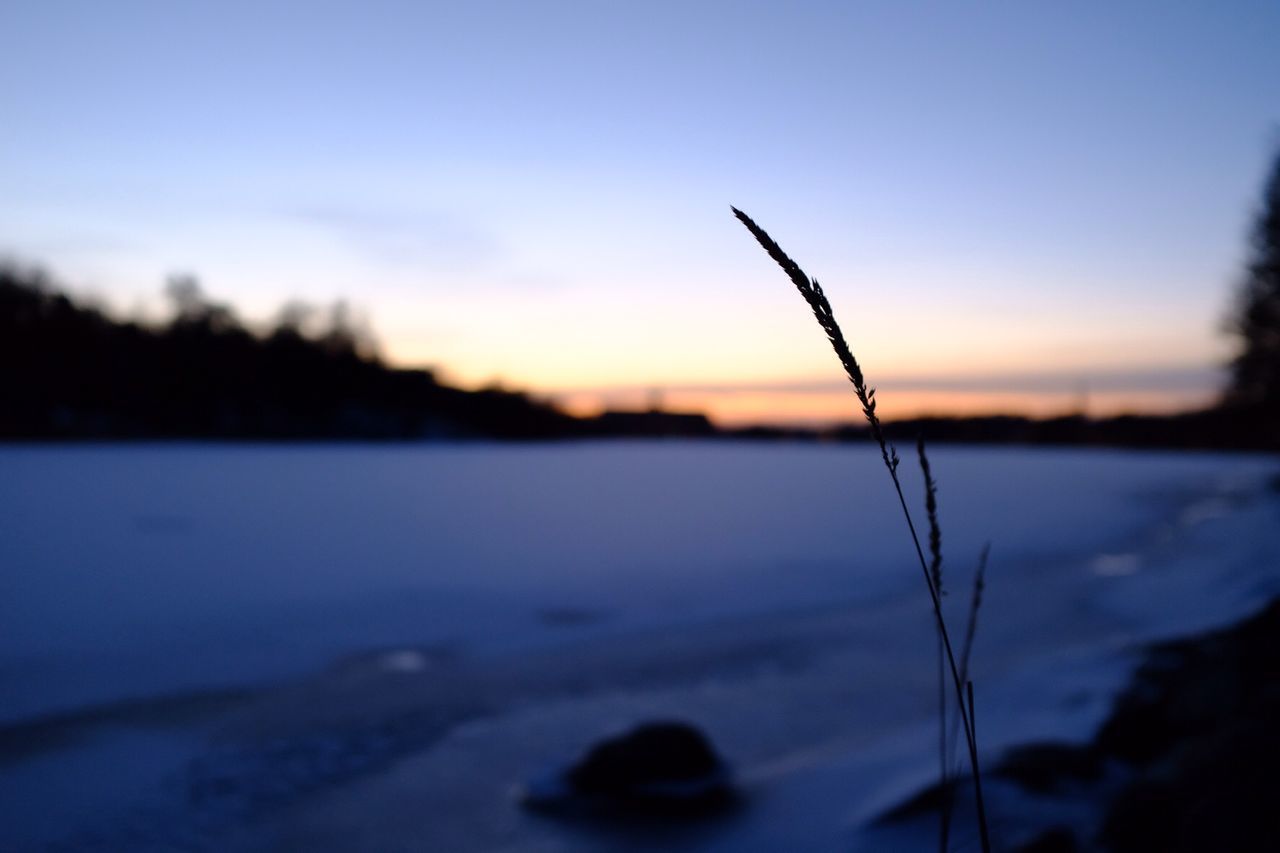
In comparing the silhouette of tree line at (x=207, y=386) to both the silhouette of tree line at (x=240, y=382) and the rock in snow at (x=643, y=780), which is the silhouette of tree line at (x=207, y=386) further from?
the rock in snow at (x=643, y=780)

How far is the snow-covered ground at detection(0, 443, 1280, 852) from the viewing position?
15.0 ft

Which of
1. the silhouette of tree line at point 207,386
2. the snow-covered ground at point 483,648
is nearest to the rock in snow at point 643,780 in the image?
the snow-covered ground at point 483,648

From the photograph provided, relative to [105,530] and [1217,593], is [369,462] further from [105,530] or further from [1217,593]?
[1217,593]

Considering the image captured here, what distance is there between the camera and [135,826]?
4316 millimetres

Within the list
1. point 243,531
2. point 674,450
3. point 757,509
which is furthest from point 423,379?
point 243,531

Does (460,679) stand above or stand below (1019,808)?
below

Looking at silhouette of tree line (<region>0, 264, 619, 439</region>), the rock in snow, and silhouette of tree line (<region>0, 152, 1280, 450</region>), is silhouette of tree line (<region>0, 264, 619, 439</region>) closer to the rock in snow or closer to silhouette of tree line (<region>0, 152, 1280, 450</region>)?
silhouette of tree line (<region>0, 152, 1280, 450</region>)

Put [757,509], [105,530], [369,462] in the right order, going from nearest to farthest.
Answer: [105,530], [757,509], [369,462]

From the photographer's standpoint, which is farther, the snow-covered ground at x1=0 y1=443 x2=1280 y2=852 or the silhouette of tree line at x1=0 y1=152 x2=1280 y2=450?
the silhouette of tree line at x1=0 y1=152 x2=1280 y2=450

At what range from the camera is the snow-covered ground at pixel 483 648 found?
4.58 m

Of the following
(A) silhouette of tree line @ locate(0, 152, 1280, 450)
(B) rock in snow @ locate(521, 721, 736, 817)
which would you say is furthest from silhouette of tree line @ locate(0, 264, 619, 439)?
(B) rock in snow @ locate(521, 721, 736, 817)

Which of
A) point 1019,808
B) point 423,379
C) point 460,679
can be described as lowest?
point 460,679

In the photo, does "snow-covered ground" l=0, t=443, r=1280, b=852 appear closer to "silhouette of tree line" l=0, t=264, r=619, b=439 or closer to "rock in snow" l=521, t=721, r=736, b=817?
"rock in snow" l=521, t=721, r=736, b=817

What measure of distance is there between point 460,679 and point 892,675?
3.71 metres
